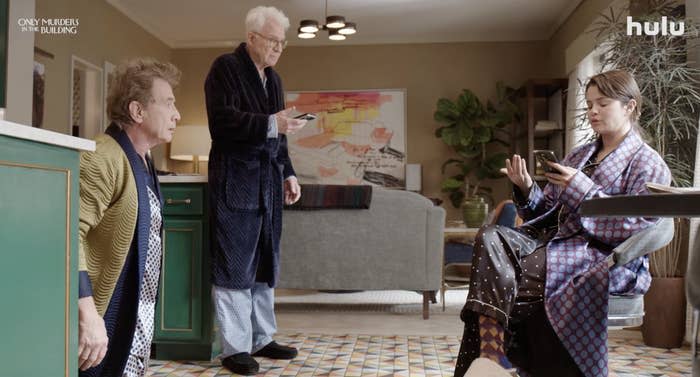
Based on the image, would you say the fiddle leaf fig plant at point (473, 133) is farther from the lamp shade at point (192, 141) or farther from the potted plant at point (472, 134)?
the lamp shade at point (192, 141)

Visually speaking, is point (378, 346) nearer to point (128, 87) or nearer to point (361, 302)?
point (361, 302)

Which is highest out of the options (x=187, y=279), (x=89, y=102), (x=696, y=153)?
(x=89, y=102)

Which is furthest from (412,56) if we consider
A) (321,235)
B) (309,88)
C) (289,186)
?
(289,186)

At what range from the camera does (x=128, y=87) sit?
1699 mm

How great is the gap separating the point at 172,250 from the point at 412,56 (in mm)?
5625

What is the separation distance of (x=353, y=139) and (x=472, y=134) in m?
1.46

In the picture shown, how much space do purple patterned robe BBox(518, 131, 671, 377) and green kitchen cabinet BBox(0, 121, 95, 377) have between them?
52.4 inches

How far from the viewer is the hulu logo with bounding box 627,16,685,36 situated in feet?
11.7

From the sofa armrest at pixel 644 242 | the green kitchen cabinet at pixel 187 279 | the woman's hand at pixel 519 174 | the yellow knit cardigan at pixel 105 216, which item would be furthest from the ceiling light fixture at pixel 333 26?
the yellow knit cardigan at pixel 105 216

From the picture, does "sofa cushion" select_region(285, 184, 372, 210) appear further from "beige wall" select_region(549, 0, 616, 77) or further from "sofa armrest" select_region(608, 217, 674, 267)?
"beige wall" select_region(549, 0, 616, 77)

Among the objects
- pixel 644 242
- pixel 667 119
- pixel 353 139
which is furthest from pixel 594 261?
pixel 353 139

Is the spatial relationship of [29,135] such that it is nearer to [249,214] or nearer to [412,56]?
[249,214]

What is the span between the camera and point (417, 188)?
775 cm

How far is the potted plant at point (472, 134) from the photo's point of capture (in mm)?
7391
